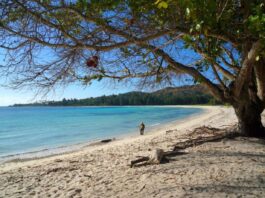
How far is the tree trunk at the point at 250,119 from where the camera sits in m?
7.97

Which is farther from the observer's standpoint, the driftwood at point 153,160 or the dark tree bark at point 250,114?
the dark tree bark at point 250,114

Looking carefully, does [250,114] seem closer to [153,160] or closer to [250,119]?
[250,119]

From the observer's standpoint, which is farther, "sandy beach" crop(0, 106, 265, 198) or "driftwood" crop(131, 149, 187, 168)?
"driftwood" crop(131, 149, 187, 168)

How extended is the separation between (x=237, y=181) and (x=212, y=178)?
14.0 inches

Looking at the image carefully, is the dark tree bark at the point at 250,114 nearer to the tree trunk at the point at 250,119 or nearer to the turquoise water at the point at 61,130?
the tree trunk at the point at 250,119

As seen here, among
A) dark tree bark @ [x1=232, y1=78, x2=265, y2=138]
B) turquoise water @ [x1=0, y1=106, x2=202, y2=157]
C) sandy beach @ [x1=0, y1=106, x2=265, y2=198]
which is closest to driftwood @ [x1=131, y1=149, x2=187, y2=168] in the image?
sandy beach @ [x1=0, y1=106, x2=265, y2=198]

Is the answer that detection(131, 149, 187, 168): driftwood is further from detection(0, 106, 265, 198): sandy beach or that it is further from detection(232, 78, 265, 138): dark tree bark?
detection(232, 78, 265, 138): dark tree bark

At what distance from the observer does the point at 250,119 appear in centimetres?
802

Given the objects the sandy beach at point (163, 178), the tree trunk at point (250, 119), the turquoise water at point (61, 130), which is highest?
the tree trunk at point (250, 119)

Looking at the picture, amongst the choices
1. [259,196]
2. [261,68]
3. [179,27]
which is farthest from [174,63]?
[259,196]

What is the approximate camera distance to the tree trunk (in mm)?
7973

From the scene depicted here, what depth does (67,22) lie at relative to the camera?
5340 millimetres

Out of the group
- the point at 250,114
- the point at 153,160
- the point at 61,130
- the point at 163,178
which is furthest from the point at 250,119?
the point at 61,130

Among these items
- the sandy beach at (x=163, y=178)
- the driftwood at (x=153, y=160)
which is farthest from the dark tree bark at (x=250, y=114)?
the driftwood at (x=153, y=160)
